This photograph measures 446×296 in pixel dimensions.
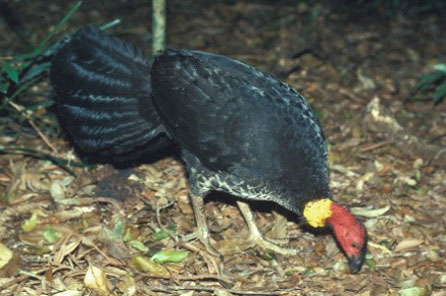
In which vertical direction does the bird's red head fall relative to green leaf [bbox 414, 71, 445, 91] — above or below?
below

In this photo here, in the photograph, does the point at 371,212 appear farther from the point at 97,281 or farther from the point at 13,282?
the point at 13,282

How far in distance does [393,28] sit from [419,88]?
74.7 inches

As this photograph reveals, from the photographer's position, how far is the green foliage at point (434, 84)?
24.3 feet

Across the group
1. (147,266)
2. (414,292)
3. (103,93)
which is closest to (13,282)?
(147,266)

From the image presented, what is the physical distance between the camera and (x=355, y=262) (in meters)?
4.95

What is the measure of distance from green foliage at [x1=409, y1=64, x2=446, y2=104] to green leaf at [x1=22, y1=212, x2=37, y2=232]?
15.6 ft

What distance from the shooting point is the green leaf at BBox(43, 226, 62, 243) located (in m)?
5.31

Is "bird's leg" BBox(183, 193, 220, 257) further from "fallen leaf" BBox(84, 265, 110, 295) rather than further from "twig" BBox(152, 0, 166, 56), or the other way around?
"twig" BBox(152, 0, 166, 56)

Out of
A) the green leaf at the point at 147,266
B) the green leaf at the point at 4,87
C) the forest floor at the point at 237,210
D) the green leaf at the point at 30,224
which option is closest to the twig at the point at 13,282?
the forest floor at the point at 237,210

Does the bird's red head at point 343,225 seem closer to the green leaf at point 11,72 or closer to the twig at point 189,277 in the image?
the twig at point 189,277

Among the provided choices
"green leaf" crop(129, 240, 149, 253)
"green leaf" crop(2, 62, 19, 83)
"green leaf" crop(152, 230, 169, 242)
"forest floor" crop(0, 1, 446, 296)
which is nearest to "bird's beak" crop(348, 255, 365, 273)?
"forest floor" crop(0, 1, 446, 296)

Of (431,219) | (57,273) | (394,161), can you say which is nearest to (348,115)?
(394,161)

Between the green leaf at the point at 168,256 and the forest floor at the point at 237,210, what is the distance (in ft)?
0.10

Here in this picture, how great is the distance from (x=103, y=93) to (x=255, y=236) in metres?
1.88
